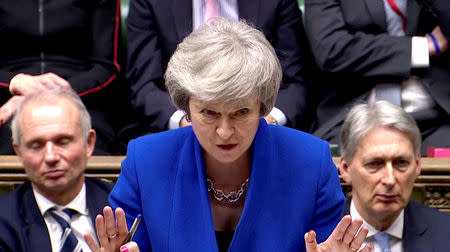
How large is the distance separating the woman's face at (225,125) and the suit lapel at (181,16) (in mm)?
1156

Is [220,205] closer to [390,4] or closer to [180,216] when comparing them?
[180,216]

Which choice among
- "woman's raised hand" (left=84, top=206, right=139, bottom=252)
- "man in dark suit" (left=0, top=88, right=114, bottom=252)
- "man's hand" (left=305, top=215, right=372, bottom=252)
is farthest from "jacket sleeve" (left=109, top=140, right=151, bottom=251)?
"man in dark suit" (left=0, top=88, right=114, bottom=252)

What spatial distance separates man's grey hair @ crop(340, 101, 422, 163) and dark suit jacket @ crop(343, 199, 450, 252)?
169 millimetres

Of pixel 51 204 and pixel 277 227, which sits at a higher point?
pixel 277 227

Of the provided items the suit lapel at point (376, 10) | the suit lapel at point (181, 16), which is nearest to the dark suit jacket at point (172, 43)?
the suit lapel at point (181, 16)

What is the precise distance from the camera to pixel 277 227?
61.3 inches

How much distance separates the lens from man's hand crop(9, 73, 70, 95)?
230 cm

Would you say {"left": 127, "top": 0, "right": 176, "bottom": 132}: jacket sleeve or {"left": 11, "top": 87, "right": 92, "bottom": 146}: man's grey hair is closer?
{"left": 11, "top": 87, "right": 92, "bottom": 146}: man's grey hair

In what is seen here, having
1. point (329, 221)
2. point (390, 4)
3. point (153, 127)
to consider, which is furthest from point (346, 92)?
point (329, 221)

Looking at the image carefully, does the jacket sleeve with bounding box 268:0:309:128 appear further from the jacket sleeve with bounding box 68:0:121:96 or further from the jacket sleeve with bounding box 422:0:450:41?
the jacket sleeve with bounding box 68:0:121:96

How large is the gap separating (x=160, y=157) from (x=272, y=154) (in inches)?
8.8

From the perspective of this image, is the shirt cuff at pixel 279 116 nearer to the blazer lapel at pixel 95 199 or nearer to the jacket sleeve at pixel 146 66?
the jacket sleeve at pixel 146 66

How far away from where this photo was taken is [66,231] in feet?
6.63

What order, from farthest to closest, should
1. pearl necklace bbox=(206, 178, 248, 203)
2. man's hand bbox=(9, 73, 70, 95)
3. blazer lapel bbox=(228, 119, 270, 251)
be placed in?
man's hand bbox=(9, 73, 70, 95) < pearl necklace bbox=(206, 178, 248, 203) < blazer lapel bbox=(228, 119, 270, 251)
